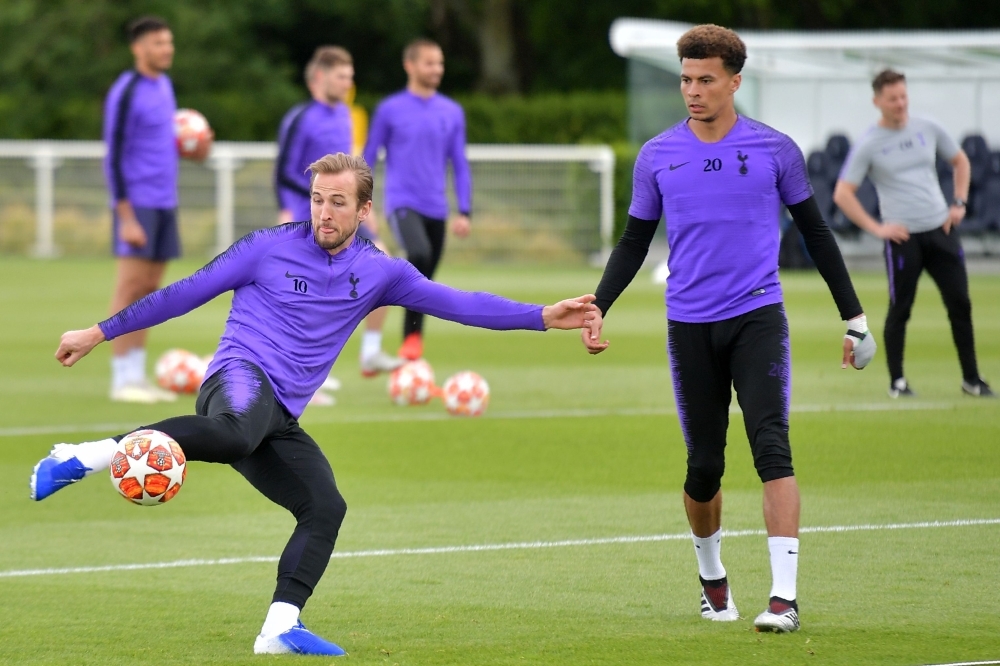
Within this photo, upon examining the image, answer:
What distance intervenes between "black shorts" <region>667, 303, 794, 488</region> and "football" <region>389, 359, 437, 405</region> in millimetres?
6105

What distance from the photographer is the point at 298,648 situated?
18.4 feet

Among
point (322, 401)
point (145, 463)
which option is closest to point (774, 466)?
point (145, 463)

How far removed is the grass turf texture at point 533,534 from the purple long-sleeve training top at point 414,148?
1637 millimetres

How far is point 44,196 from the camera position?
98.6 feet

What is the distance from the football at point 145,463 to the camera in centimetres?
528

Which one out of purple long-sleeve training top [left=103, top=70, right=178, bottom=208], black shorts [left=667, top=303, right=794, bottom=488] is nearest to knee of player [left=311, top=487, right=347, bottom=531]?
black shorts [left=667, top=303, right=794, bottom=488]

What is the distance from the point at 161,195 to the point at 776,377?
7351 millimetres

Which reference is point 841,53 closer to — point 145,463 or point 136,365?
point 136,365

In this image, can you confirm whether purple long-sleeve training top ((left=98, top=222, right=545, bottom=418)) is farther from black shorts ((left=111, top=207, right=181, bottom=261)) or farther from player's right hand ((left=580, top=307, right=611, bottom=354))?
black shorts ((left=111, top=207, right=181, bottom=261))

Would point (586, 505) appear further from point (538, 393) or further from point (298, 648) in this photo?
point (538, 393)

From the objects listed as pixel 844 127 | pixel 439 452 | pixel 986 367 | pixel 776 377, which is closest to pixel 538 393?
pixel 439 452

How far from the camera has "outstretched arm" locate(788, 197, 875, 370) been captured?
20.4ft

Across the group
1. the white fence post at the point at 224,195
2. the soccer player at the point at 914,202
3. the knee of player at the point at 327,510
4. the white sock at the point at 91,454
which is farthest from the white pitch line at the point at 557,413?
the white fence post at the point at 224,195

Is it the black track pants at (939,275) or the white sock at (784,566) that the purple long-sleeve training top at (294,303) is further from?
the black track pants at (939,275)
